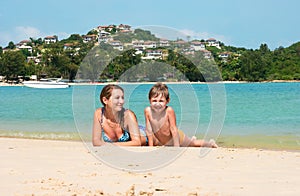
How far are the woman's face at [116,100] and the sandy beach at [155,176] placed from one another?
82 cm

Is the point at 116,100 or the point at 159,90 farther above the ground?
the point at 159,90

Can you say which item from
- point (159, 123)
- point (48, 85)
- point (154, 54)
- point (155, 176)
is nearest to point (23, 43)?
point (48, 85)

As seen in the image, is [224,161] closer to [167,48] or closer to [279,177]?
[279,177]

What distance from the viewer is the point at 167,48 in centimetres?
748

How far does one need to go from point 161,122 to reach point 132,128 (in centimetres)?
47

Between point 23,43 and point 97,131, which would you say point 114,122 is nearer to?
point 97,131

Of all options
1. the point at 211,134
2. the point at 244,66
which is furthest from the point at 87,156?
the point at 244,66

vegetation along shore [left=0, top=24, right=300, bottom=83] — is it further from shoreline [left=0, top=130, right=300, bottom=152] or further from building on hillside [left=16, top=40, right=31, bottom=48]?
shoreline [left=0, top=130, right=300, bottom=152]

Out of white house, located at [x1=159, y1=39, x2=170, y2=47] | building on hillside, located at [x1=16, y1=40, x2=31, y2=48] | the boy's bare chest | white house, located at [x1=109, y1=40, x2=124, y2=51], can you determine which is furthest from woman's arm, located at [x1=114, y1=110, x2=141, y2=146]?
building on hillside, located at [x1=16, y1=40, x2=31, y2=48]

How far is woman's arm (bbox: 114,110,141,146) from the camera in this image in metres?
7.11

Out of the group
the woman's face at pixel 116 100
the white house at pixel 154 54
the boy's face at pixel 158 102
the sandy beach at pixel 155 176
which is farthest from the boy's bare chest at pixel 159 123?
the white house at pixel 154 54

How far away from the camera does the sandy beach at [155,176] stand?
5078mm

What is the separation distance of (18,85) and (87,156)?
3633 inches

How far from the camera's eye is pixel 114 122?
24.0 feet
